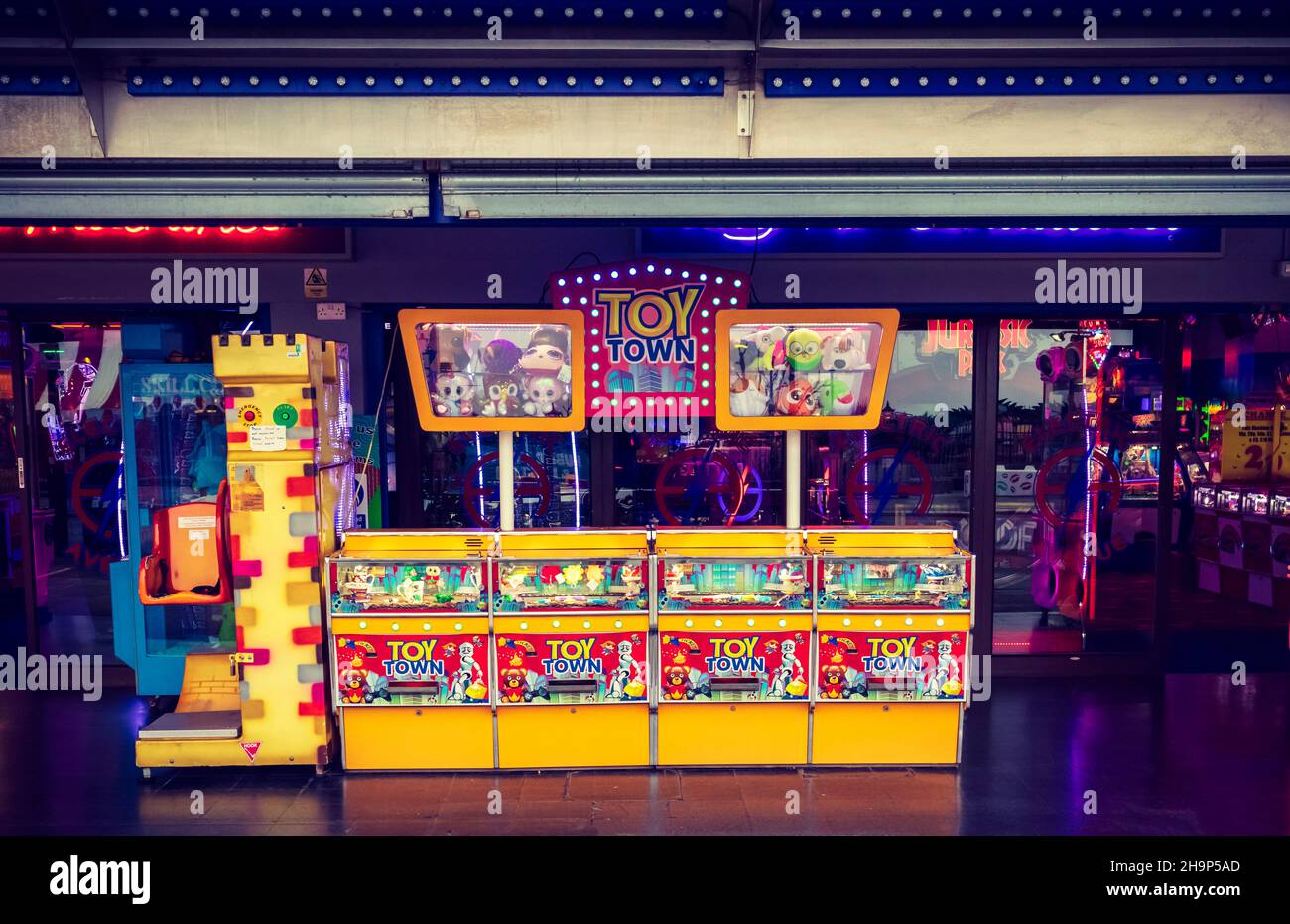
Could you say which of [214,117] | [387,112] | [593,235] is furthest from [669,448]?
[214,117]

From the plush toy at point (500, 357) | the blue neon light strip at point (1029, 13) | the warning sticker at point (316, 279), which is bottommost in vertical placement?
the plush toy at point (500, 357)

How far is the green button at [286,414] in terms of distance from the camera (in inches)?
203

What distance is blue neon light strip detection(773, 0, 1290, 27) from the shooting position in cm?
429

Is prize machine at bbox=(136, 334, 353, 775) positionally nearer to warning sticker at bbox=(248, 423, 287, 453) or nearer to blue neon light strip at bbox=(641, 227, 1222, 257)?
warning sticker at bbox=(248, 423, 287, 453)

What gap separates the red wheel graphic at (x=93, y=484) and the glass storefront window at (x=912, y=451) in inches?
236

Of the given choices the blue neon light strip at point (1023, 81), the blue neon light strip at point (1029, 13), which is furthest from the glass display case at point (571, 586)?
the blue neon light strip at point (1029, 13)

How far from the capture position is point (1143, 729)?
602 cm

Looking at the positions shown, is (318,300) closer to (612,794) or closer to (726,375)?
(726,375)

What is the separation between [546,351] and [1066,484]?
465 centimetres

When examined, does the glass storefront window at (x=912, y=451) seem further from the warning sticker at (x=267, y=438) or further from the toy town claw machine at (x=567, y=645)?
the warning sticker at (x=267, y=438)

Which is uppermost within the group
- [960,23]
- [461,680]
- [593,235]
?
[960,23]

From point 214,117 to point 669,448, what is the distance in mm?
3920

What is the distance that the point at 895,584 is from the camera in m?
5.27

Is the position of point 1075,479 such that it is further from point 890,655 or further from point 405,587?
point 405,587
